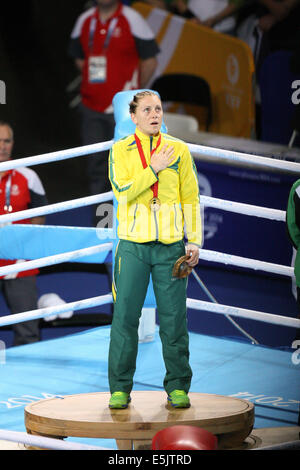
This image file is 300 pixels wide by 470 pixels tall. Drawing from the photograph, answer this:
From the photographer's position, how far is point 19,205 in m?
5.05

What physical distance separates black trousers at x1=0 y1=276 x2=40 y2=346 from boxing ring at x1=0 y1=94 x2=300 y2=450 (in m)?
0.48

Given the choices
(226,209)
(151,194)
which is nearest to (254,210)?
(226,209)

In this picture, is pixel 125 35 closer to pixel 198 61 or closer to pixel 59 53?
pixel 198 61

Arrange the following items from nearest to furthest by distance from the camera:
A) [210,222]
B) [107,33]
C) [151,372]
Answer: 1. [151,372]
2. [210,222]
3. [107,33]

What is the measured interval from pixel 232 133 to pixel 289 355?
3.09m

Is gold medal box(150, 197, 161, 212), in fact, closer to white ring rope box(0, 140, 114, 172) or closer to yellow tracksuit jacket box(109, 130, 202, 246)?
yellow tracksuit jacket box(109, 130, 202, 246)

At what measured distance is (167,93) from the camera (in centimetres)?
757

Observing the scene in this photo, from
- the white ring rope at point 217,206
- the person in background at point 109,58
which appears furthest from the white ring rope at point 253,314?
the person in background at point 109,58

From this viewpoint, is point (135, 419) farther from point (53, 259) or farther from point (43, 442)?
point (53, 259)

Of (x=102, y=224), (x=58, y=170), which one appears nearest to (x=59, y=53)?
(x=58, y=170)

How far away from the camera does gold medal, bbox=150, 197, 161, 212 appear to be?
3.41 metres

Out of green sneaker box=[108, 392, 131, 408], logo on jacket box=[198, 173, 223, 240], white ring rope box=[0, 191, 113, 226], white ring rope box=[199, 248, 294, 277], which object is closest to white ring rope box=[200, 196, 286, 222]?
white ring rope box=[199, 248, 294, 277]

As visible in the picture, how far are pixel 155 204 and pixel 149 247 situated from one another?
16cm

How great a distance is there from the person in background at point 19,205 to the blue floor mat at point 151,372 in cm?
52
